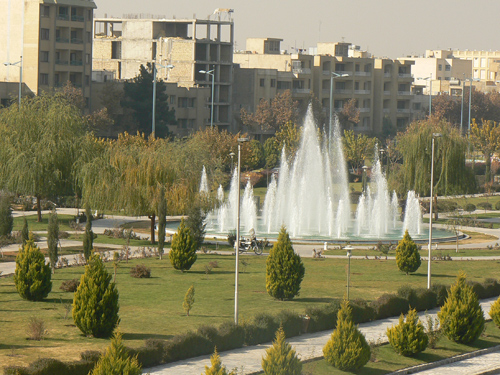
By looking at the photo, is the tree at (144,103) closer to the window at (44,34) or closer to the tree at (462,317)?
the window at (44,34)

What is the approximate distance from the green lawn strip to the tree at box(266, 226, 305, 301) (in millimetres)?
5094

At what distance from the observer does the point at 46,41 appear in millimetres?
79188

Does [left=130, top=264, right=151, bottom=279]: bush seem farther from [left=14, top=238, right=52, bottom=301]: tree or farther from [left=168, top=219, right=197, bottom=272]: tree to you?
[left=14, top=238, right=52, bottom=301]: tree

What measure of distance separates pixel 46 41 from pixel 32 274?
55.3 meters

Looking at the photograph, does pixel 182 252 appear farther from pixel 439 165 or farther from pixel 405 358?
pixel 439 165

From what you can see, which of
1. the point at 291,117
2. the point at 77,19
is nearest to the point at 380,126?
the point at 291,117

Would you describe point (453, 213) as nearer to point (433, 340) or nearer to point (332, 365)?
point (433, 340)

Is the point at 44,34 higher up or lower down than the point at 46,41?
higher up

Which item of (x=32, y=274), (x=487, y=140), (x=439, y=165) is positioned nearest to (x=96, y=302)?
(x=32, y=274)

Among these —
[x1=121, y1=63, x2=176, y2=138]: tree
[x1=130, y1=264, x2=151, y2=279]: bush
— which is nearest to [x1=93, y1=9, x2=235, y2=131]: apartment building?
[x1=121, y1=63, x2=176, y2=138]: tree

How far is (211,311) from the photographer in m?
26.6

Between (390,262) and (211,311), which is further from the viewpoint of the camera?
(390,262)

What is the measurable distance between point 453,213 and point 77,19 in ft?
134

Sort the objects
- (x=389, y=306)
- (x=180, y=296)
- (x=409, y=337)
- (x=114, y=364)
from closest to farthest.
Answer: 1. (x=114, y=364)
2. (x=409, y=337)
3. (x=389, y=306)
4. (x=180, y=296)
